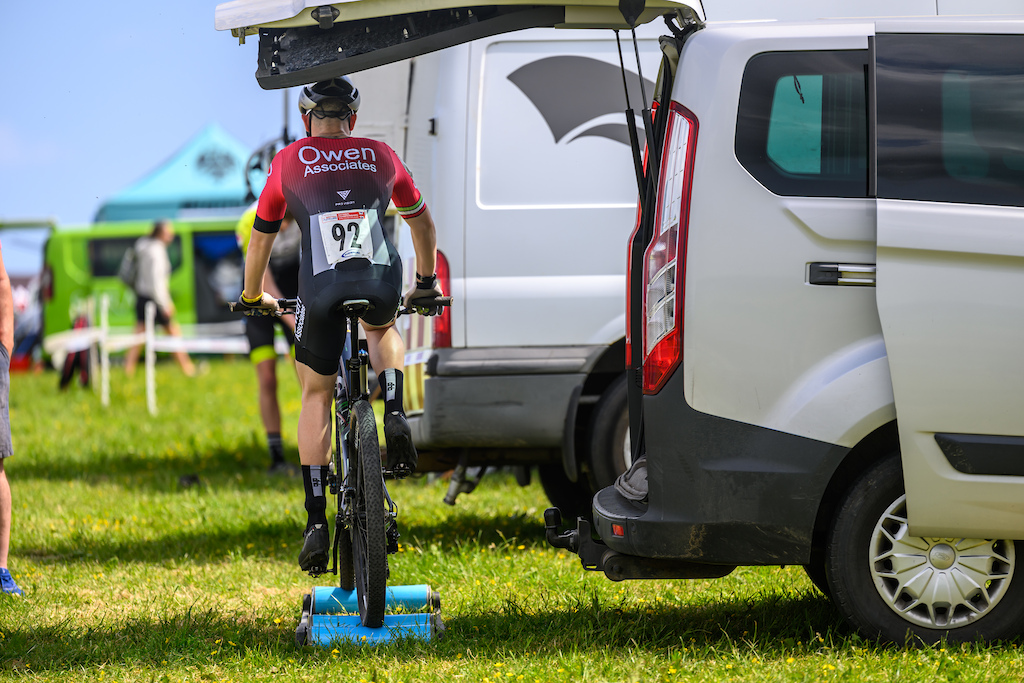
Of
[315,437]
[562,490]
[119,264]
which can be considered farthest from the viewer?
[119,264]

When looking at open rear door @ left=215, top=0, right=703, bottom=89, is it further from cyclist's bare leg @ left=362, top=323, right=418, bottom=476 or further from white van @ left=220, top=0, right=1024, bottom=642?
cyclist's bare leg @ left=362, top=323, right=418, bottom=476

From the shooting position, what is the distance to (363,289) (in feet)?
12.2

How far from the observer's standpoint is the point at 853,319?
3.29m

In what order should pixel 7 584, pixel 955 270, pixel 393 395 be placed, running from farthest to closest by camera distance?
1. pixel 7 584
2. pixel 393 395
3. pixel 955 270

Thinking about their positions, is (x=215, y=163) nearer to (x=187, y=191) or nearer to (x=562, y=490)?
(x=187, y=191)

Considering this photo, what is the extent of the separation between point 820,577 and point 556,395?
1.58 metres

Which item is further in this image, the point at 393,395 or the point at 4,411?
the point at 4,411

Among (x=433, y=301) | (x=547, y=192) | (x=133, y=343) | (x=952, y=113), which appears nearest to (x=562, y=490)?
(x=547, y=192)

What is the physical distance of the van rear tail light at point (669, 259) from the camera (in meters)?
3.37

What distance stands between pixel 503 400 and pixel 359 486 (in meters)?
1.36

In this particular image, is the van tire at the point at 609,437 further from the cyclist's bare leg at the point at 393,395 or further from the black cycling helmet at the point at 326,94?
the black cycling helmet at the point at 326,94

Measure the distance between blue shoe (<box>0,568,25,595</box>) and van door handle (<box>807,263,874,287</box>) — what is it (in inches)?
140

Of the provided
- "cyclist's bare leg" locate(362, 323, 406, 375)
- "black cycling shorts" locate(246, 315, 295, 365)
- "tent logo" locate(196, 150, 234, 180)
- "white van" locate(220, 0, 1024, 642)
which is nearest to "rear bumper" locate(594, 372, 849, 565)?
"white van" locate(220, 0, 1024, 642)

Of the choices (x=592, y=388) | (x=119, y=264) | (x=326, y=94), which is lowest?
(x=119, y=264)
